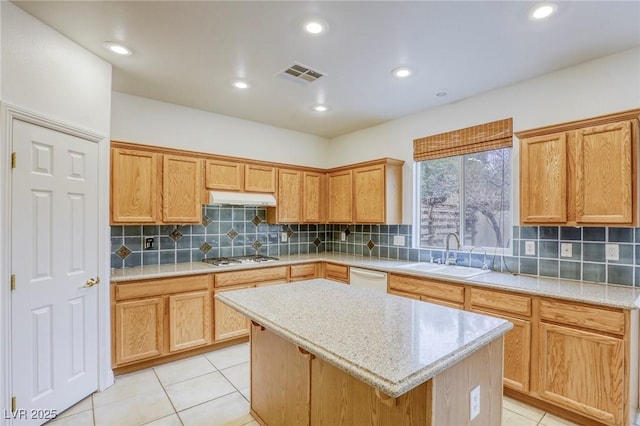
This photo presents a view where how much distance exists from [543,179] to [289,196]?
2.77 meters

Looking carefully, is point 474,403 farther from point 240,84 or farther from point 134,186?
point 134,186

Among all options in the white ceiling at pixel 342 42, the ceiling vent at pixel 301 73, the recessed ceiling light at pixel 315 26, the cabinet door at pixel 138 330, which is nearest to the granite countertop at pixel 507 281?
the cabinet door at pixel 138 330

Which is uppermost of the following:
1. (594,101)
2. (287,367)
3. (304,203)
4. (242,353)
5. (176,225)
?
(594,101)

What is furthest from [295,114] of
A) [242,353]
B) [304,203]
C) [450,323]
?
[450,323]

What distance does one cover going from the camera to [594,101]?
8.35 ft

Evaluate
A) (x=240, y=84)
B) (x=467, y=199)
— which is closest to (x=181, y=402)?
(x=240, y=84)

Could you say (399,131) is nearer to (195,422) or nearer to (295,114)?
(295,114)

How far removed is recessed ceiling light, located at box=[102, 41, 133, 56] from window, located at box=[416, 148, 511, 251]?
3.11 m

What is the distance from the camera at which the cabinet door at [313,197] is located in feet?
14.4

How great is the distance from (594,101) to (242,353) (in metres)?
3.89

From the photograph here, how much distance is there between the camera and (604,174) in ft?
7.42

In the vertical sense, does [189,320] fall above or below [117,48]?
below

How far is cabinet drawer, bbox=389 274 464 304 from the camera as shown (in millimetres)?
2799

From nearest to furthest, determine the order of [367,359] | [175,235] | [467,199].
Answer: [367,359] → [467,199] → [175,235]
